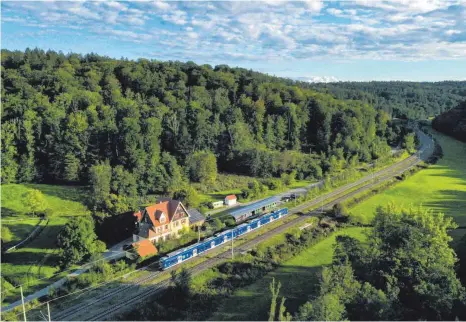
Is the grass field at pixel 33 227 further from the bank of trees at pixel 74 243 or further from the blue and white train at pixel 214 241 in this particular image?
the blue and white train at pixel 214 241

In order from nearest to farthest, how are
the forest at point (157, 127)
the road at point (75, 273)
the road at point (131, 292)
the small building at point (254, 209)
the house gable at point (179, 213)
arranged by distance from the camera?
the road at point (131, 292)
the road at point (75, 273)
the house gable at point (179, 213)
the small building at point (254, 209)
the forest at point (157, 127)

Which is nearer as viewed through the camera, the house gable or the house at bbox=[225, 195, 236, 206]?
the house gable

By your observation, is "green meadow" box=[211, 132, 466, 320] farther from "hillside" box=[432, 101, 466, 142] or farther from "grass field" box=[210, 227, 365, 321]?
"hillside" box=[432, 101, 466, 142]

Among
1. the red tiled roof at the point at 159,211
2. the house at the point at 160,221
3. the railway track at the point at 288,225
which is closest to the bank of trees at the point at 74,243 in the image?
the house at the point at 160,221

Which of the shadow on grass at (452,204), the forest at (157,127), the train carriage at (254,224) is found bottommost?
the train carriage at (254,224)

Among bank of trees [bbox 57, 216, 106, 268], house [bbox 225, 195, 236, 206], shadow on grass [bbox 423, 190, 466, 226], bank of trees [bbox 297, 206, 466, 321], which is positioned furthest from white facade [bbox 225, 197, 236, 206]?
shadow on grass [bbox 423, 190, 466, 226]

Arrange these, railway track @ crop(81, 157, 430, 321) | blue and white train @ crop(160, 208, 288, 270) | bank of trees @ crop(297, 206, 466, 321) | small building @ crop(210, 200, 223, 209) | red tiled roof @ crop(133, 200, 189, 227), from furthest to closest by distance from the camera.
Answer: small building @ crop(210, 200, 223, 209), red tiled roof @ crop(133, 200, 189, 227), blue and white train @ crop(160, 208, 288, 270), railway track @ crop(81, 157, 430, 321), bank of trees @ crop(297, 206, 466, 321)

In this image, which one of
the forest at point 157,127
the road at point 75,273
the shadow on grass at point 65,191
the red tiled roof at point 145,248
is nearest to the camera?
the road at point 75,273

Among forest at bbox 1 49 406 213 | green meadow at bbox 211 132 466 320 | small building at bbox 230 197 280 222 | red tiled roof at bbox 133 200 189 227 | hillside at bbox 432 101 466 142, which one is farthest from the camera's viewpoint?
hillside at bbox 432 101 466 142
